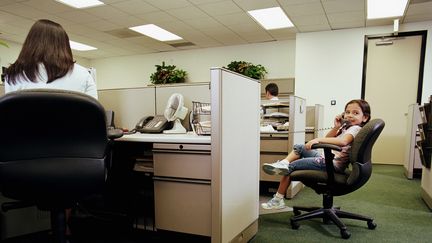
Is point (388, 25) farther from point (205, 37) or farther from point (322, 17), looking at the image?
point (205, 37)

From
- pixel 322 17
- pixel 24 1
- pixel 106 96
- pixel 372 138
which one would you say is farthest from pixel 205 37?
pixel 372 138

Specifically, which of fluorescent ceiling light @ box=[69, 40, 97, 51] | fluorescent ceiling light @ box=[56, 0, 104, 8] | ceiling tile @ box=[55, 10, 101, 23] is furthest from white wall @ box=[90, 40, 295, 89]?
fluorescent ceiling light @ box=[56, 0, 104, 8]

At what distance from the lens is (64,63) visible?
1.33 meters

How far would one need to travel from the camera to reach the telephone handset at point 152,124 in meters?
1.88

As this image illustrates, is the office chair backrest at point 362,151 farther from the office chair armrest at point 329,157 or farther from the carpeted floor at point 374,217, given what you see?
the carpeted floor at point 374,217

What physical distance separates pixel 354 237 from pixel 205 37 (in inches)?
176

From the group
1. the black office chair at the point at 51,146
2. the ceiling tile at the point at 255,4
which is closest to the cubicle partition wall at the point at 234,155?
the black office chair at the point at 51,146

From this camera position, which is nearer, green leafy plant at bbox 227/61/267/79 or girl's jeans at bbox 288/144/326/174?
girl's jeans at bbox 288/144/326/174

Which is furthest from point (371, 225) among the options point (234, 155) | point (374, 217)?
point (234, 155)

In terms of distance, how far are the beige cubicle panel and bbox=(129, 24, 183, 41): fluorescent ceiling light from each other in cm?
279

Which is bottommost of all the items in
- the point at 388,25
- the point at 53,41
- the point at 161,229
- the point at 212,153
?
the point at 161,229

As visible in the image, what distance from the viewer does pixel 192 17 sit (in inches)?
168

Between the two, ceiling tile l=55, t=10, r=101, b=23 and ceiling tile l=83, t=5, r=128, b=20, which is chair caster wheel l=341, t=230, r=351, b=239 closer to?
ceiling tile l=83, t=5, r=128, b=20

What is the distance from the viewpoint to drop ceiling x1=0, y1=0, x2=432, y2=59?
12.2ft
